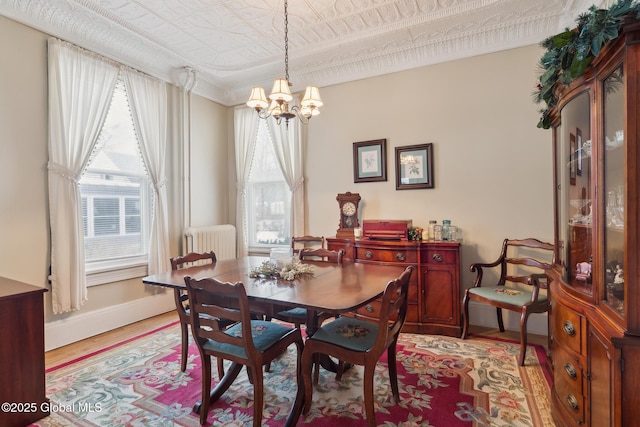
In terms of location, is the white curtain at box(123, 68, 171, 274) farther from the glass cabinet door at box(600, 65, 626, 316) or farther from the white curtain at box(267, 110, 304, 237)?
the glass cabinet door at box(600, 65, 626, 316)

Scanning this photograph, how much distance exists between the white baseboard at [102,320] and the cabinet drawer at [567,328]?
388 cm

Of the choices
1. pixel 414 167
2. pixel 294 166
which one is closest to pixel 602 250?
pixel 414 167

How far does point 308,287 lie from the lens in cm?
205

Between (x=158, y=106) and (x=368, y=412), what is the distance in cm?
388

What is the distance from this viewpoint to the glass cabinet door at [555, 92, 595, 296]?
5.50ft

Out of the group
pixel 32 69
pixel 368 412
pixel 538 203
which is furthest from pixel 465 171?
pixel 32 69

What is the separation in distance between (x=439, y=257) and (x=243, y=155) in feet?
9.80

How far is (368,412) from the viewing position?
179cm

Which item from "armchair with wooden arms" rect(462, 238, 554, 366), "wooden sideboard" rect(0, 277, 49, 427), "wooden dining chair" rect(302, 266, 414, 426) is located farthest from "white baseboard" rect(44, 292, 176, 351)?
"armchair with wooden arms" rect(462, 238, 554, 366)

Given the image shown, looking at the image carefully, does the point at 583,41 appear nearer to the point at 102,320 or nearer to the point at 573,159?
the point at 573,159

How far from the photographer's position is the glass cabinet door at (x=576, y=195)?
1678mm

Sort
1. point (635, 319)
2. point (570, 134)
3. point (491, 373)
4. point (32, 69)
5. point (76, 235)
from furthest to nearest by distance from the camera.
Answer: point (76, 235), point (32, 69), point (491, 373), point (570, 134), point (635, 319)

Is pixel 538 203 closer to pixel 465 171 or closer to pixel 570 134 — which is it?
pixel 465 171

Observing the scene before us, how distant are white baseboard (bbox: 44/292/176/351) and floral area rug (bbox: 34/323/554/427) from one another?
0.48m
